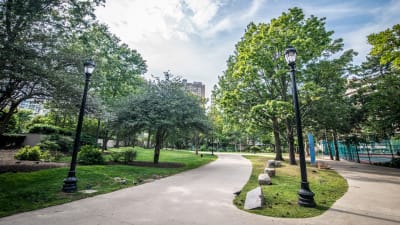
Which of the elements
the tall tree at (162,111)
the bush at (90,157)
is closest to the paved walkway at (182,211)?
the tall tree at (162,111)

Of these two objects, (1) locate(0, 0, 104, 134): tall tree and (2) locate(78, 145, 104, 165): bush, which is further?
(2) locate(78, 145, 104, 165): bush

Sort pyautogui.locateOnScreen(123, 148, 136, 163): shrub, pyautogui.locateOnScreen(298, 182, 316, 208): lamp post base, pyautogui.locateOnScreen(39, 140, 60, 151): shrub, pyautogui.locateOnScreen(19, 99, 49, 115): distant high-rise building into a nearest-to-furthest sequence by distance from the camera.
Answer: pyautogui.locateOnScreen(298, 182, 316, 208): lamp post base, pyautogui.locateOnScreen(19, 99, 49, 115): distant high-rise building, pyautogui.locateOnScreen(123, 148, 136, 163): shrub, pyautogui.locateOnScreen(39, 140, 60, 151): shrub

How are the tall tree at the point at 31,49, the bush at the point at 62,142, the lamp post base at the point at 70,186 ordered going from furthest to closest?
the bush at the point at 62,142
the tall tree at the point at 31,49
the lamp post base at the point at 70,186

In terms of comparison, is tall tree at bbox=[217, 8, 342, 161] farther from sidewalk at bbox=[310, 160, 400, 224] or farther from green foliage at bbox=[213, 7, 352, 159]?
sidewalk at bbox=[310, 160, 400, 224]

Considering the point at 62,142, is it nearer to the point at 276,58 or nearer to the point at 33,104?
the point at 33,104

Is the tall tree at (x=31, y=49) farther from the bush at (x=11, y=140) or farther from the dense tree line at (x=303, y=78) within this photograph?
the bush at (x=11, y=140)

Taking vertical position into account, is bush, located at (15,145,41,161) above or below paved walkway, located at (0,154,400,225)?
above

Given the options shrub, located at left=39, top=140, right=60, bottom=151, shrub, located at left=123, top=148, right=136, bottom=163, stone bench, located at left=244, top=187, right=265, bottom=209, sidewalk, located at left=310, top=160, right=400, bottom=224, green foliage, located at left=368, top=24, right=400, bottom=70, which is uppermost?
green foliage, located at left=368, top=24, right=400, bottom=70

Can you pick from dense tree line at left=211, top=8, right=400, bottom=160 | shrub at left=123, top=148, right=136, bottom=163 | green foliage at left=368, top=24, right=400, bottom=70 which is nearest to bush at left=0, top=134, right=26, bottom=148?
shrub at left=123, top=148, right=136, bottom=163

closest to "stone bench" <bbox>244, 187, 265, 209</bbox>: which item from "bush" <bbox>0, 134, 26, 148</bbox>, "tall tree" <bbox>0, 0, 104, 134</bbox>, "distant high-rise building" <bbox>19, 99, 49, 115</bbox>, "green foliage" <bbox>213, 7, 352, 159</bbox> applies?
"green foliage" <bbox>213, 7, 352, 159</bbox>

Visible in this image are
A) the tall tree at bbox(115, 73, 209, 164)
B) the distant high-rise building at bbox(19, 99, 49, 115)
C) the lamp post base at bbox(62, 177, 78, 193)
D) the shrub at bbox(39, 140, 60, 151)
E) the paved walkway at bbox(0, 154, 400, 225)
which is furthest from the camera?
the shrub at bbox(39, 140, 60, 151)

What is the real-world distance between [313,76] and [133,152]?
1404 centimetres

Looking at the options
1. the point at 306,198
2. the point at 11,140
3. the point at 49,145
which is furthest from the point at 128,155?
the point at 11,140

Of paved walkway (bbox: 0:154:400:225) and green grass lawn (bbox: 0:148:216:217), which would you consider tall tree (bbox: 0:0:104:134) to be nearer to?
green grass lawn (bbox: 0:148:216:217)
